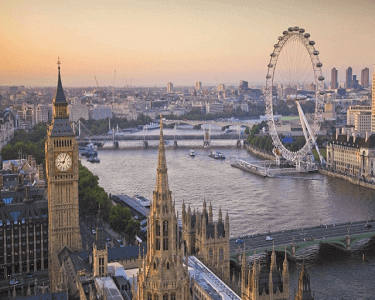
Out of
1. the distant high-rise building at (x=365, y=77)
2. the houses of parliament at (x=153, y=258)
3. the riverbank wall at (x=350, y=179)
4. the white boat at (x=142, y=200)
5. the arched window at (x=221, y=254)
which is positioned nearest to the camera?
the houses of parliament at (x=153, y=258)

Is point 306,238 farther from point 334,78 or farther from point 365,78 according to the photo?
point 334,78

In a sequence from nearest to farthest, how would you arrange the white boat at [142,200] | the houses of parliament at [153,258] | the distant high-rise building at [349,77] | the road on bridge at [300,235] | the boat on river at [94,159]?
the houses of parliament at [153,258] → the road on bridge at [300,235] → the white boat at [142,200] → the boat on river at [94,159] → the distant high-rise building at [349,77]

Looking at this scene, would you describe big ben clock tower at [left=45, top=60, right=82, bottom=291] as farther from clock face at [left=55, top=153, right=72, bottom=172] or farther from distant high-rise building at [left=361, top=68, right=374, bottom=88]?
distant high-rise building at [left=361, top=68, right=374, bottom=88]

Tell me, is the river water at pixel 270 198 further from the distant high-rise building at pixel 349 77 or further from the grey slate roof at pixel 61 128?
the distant high-rise building at pixel 349 77

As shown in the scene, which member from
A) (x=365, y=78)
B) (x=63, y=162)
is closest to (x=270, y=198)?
(x=63, y=162)

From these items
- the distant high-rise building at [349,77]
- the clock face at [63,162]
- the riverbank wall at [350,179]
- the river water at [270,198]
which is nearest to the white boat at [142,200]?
the river water at [270,198]

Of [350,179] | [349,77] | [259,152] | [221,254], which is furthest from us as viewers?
[349,77]

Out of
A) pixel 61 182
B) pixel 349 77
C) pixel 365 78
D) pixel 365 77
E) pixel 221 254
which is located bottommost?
pixel 221 254
